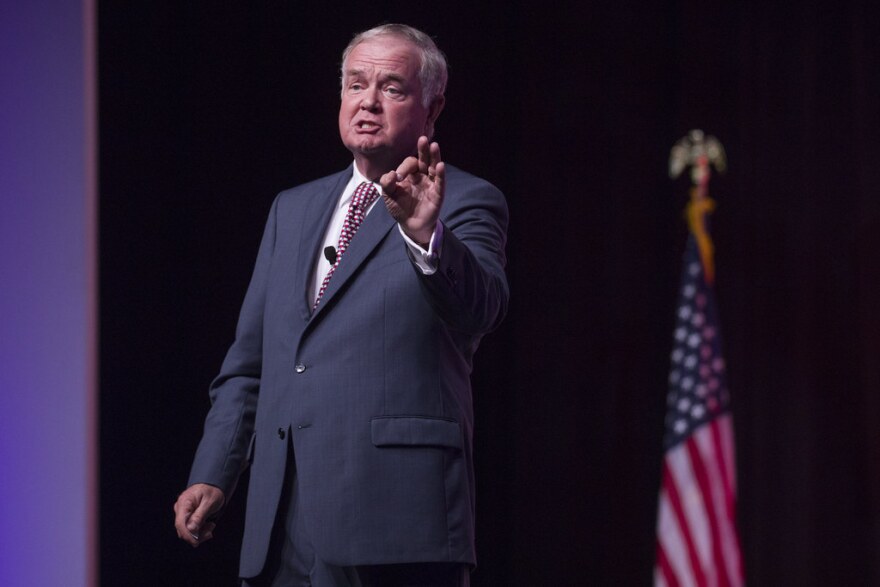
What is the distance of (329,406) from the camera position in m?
1.72

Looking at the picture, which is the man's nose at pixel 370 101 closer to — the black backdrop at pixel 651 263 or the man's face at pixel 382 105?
the man's face at pixel 382 105

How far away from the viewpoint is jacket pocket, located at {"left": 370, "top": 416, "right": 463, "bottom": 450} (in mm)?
1682

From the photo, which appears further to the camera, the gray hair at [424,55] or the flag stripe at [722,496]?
the flag stripe at [722,496]

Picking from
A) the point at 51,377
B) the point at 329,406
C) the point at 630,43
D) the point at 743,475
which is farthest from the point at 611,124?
the point at 329,406

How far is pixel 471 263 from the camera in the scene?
1.62 m

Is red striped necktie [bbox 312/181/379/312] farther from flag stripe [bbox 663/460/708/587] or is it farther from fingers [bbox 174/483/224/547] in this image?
flag stripe [bbox 663/460/708/587]

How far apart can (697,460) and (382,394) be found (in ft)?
9.79

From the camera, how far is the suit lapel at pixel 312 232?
72.7 inches

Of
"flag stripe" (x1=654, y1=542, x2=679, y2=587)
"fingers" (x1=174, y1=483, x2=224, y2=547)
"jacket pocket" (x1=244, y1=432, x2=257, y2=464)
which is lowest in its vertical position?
"flag stripe" (x1=654, y1=542, x2=679, y2=587)

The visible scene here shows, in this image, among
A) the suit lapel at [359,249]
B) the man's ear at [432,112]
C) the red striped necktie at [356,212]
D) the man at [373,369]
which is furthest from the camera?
the man's ear at [432,112]

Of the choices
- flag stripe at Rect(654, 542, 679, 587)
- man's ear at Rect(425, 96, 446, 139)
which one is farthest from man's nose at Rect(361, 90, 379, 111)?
flag stripe at Rect(654, 542, 679, 587)

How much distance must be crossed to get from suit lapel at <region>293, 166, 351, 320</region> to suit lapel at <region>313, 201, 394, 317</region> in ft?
0.21

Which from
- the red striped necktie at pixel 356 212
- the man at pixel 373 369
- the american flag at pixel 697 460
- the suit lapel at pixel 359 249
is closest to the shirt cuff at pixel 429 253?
the man at pixel 373 369

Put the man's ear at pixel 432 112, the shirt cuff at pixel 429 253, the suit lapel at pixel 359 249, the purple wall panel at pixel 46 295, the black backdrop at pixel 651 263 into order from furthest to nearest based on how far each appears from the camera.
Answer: the black backdrop at pixel 651 263
the purple wall panel at pixel 46 295
the man's ear at pixel 432 112
the suit lapel at pixel 359 249
the shirt cuff at pixel 429 253
